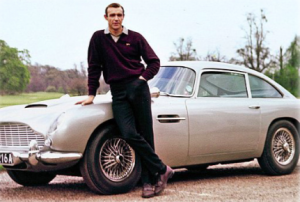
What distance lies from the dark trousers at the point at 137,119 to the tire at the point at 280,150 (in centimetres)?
216

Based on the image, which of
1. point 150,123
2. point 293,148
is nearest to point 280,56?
point 293,148

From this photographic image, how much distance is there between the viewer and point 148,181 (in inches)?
234

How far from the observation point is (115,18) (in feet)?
19.2

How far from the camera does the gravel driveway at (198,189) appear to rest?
5.75 metres

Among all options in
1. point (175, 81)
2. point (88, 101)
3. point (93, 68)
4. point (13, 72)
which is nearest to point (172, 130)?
point (175, 81)

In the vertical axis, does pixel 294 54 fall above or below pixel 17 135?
below

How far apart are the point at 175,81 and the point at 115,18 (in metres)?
1.42

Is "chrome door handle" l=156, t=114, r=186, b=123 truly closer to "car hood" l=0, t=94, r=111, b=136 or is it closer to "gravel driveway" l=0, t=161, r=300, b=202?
"car hood" l=0, t=94, r=111, b=136

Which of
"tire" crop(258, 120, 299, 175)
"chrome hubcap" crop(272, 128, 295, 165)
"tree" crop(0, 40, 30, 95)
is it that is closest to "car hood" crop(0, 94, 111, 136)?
"tire" crop(258, 120, 299, 175)

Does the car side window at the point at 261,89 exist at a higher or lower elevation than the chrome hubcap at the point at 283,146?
higher

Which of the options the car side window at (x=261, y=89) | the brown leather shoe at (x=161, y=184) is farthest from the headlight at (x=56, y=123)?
the car side window at (x=261, y=89)

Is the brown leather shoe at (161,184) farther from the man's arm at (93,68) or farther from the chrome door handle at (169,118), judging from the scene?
the man's arm at (93,68)

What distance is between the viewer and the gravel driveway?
575 centimetres

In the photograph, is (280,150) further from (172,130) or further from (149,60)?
(149,60)
